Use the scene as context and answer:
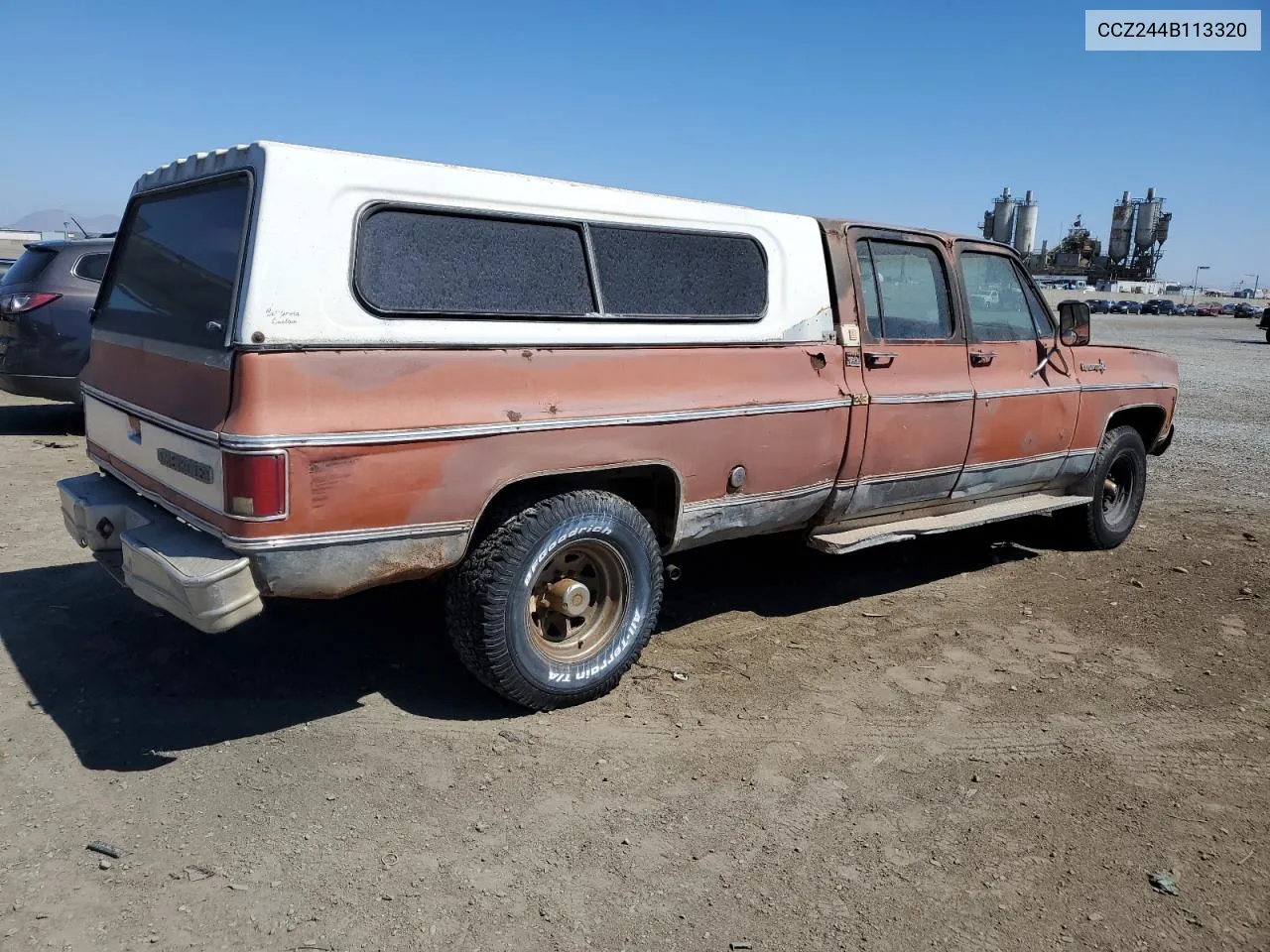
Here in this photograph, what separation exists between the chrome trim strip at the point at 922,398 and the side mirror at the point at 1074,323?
109 cm

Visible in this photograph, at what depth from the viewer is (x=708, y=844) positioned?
9.89 feet

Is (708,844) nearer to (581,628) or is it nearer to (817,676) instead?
(581,628)

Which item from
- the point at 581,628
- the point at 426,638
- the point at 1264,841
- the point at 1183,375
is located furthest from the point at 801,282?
the point at 1183,375

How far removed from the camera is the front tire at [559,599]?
356cm

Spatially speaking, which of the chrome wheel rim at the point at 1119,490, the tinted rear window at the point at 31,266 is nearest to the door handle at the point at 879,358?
the chrome wheel rim at the point at 1119,490

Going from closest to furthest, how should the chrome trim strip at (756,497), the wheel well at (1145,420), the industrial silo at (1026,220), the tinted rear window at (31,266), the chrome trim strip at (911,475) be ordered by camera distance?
the chrome trim strip at (756,497) < the chrome trim strip at (911,475) < the wheel well at (1145,420) < the tinted rear window at (31,266) < the industrial silo at (1026,220)

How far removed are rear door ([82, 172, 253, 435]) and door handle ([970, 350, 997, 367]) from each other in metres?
3.82

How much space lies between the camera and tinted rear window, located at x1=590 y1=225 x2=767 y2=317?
393 centimetres

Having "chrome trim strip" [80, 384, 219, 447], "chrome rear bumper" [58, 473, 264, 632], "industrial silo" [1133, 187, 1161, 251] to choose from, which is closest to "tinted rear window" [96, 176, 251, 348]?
"chrome trim strip" [80, 384, 219, 447]

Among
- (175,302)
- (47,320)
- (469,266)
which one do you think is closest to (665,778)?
(469,266)

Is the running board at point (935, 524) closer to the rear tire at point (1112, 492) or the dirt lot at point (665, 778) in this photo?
the rear tire at point (1112, 492)

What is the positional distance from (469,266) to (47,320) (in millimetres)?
6466

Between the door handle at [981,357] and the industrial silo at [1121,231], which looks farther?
the industrial silo at [1121,231]

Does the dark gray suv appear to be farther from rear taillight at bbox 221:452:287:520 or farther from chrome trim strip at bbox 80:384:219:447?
rear taillight at bbox 221:452:287:520
